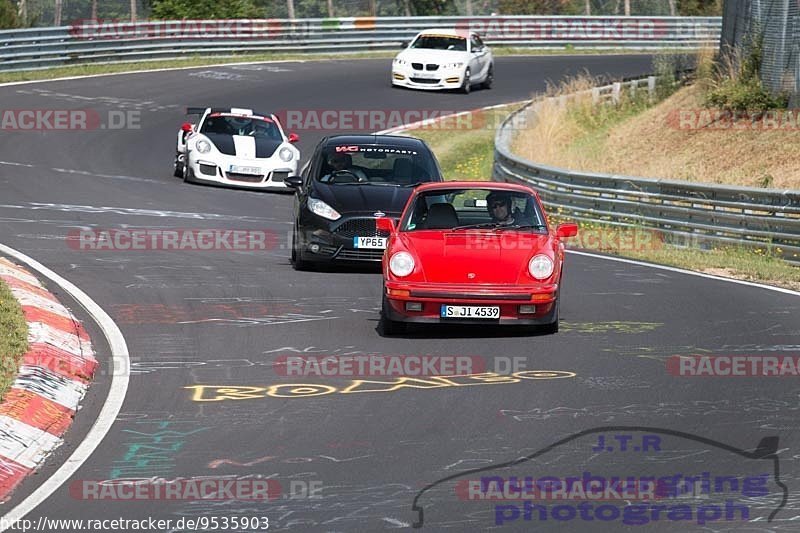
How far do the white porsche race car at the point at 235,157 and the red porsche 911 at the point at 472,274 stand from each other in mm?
12200

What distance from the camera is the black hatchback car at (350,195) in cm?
1534

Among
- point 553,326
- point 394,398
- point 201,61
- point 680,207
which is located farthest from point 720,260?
A: point 201,61

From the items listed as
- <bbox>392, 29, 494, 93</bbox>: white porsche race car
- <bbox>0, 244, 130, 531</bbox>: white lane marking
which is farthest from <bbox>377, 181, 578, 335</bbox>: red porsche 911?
<bbox>392, 29, 494, 93</bbox>: white porsche race car

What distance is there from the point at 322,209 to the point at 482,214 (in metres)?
3.13

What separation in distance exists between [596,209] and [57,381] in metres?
12.5

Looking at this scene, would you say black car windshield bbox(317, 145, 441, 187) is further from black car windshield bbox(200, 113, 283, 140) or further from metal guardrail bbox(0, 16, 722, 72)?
metal guardrail bbox(0, 16, 722, 72)

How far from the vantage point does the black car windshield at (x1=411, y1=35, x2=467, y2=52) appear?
37781 millimetres

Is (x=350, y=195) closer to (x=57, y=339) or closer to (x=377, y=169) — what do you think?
(x=377, y=169)

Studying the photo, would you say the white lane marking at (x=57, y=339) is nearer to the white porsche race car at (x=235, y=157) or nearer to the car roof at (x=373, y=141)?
the car roof at (x=373, y=141)

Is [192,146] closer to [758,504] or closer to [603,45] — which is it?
[758,504]

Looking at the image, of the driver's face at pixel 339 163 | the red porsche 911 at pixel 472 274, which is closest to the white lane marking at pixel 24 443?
the red porsche 911 at pixel 472 274

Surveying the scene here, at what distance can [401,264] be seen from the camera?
466 inches

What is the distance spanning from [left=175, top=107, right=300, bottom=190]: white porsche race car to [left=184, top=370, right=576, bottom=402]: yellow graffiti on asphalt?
14717mm

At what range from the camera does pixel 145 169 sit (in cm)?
2616
